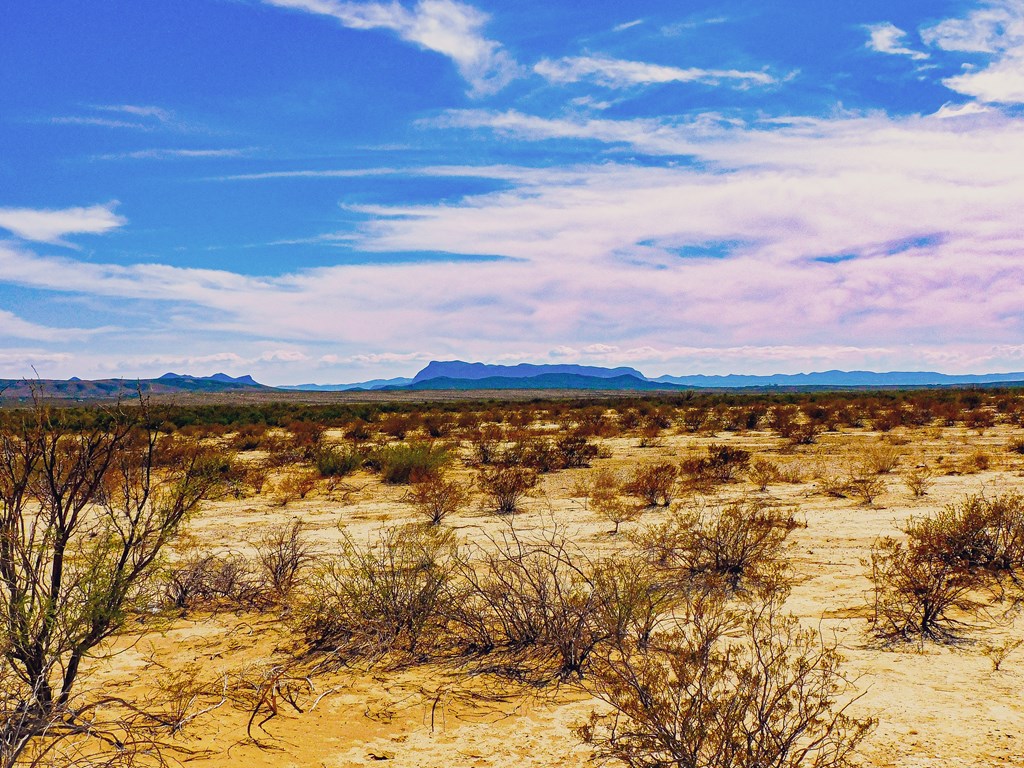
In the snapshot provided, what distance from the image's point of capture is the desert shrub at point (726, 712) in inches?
129

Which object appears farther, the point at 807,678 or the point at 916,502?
the point at 916,502

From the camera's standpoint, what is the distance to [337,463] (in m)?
16.6

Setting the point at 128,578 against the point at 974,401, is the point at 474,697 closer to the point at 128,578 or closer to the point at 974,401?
the point at 128,578

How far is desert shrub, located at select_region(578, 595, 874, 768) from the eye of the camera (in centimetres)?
328

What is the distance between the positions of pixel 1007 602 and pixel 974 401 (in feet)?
123

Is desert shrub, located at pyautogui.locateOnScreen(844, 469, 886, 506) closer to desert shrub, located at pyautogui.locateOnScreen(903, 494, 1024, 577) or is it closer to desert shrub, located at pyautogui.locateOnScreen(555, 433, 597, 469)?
desert shrub, located at pyautogui.locateOnScreen(903, 494, 1024, 577)

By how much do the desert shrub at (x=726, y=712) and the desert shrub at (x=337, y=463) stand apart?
472 inches

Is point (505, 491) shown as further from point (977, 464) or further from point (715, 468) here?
point (977, 464)

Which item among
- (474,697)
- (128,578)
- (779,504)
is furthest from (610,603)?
(779,504)

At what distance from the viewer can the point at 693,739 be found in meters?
3.29

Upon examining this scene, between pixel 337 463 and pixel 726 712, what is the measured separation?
1433cm

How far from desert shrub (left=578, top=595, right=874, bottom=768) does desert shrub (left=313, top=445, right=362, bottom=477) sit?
1198 cm

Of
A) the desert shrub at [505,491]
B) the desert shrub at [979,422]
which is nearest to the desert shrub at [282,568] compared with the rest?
the desert shrub at [505,491]

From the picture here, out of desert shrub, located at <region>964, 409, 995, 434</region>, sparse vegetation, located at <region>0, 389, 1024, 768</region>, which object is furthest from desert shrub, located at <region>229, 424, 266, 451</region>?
desert shrub, located at <region>964, 409, 995, 434</region>
